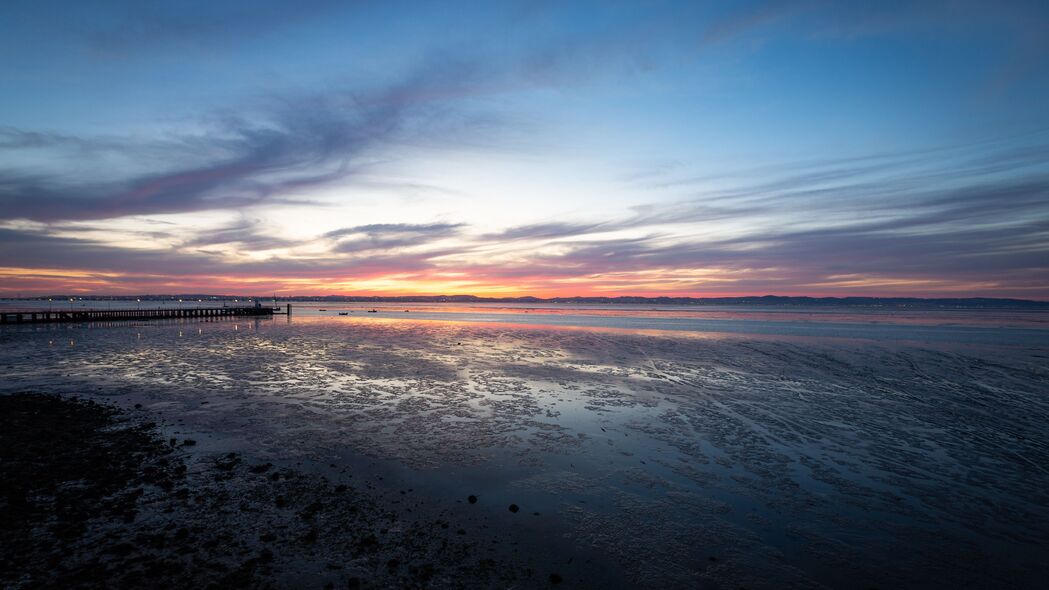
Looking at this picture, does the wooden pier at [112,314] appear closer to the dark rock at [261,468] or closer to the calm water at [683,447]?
the calm water at [683,447]

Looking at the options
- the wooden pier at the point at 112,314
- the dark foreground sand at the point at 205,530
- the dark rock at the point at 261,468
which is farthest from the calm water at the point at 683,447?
the wooden pier at the point at 112,314

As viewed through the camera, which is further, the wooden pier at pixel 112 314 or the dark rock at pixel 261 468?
the wooden pier at pixel 112 314

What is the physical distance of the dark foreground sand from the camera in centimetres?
576

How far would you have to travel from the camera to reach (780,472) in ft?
33.0

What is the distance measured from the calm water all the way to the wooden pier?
44109 mm

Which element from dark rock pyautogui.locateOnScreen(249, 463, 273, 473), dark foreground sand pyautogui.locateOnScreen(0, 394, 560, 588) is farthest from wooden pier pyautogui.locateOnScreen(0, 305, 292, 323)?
dark rock pyautogui.locateOnScreen(249, 463, 273, 473)

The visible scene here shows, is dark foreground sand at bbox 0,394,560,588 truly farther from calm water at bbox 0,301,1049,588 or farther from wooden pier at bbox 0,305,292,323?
wooden pier at bbox 0,305,292,323

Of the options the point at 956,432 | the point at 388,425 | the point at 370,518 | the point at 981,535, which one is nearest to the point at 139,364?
the point at 388,425

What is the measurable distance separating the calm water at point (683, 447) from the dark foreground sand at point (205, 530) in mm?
1045

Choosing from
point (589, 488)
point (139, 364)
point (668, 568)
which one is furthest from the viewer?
point (139, 364)

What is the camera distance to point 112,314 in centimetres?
7150

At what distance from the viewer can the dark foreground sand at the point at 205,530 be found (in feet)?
18.9

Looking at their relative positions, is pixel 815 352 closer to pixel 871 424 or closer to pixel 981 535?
pixel 871 424

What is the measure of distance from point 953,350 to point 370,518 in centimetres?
4106
